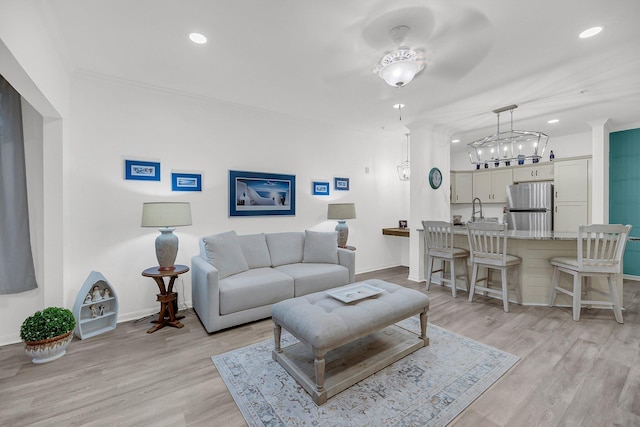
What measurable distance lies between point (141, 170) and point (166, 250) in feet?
3.30

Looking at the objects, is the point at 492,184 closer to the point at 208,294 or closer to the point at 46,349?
the point at 208,294

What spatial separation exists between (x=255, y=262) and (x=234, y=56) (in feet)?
7.45

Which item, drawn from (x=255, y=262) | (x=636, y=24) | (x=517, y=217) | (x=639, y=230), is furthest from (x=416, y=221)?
(x=639, y=230)

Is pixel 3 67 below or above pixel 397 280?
above

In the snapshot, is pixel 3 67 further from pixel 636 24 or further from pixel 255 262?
pixel 636 24

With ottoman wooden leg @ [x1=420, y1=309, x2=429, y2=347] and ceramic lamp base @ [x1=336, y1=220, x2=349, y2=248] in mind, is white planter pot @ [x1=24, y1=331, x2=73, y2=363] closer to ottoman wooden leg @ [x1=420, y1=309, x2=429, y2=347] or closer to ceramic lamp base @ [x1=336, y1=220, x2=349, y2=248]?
ottoman wooden leg @ [x1=420, y1=309, x2=429, y2=347]

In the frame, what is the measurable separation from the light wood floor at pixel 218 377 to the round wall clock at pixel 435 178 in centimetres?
236

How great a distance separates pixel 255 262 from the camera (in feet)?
11.4

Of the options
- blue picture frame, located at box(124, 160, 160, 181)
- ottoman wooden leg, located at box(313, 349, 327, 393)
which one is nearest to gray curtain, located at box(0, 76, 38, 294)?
blue picture frame, located at box(124, 160, 160, 181)

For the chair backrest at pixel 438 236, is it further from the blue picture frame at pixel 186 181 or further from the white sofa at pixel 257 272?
the blue picture frame at pixel 186 181

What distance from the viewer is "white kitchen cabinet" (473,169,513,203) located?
18.9ft

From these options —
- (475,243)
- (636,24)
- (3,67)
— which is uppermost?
(636,24)

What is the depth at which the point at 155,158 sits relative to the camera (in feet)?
10.4

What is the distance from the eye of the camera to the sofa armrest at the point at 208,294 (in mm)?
2637
